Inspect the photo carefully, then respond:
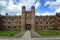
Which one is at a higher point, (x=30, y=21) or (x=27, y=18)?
(x=27, y=18)

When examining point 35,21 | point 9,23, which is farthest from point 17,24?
point 35,21

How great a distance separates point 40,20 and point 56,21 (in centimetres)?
725

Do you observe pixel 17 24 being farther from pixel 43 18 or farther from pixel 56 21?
pixel 56 21

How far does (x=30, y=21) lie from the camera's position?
220 feet

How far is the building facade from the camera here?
6731 centimetres

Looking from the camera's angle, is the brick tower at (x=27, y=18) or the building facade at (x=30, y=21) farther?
the building facade at (x=30, y=21)

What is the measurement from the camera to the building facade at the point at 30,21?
221 feet

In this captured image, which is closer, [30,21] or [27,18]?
[30,21]

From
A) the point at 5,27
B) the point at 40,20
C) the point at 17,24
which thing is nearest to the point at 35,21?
the point at 40,20

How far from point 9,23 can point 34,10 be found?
511 inches

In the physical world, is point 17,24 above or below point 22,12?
below

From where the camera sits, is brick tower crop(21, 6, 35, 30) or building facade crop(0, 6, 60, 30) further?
building facade crop(0, 6, 60, 30)

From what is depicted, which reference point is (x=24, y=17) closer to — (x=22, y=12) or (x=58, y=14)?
(x=22, y=12)

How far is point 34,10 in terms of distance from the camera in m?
67.4
